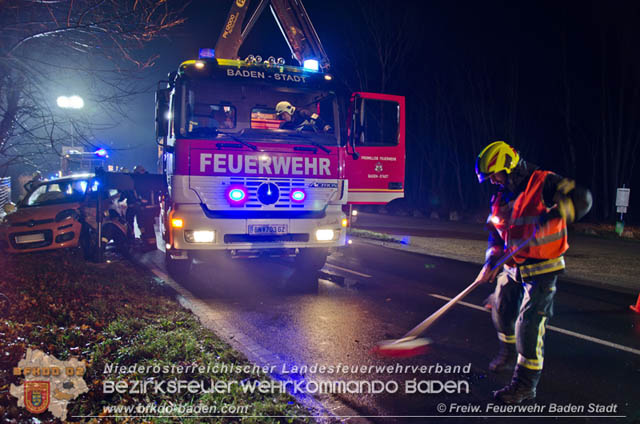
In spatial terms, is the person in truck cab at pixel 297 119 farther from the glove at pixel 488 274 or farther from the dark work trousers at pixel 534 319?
the dark work trousers at pixel 534 319

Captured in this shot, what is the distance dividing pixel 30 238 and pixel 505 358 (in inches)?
351

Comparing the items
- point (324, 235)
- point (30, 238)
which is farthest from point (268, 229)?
point (30, 238)

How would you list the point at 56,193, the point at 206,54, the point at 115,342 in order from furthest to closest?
the point at 56,193 → the point at 206,54 → the point at 115,342

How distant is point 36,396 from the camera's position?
3.22 m

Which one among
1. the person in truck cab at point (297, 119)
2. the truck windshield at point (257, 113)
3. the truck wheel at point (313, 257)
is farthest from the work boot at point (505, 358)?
the person in truck cab at point (297, 119)

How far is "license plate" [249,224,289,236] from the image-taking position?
275 inches

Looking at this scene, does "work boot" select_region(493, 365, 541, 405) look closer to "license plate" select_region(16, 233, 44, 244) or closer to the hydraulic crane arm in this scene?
the hydraulic crane arm

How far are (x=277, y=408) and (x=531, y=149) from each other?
86.7 feet

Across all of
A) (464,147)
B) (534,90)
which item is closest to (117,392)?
(534,90)

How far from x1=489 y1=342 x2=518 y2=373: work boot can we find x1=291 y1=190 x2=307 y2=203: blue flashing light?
162 inches

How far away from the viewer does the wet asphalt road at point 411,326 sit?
3512 millimetres

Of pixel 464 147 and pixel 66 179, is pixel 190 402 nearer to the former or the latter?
pixel 66 179

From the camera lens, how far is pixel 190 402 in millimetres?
3191

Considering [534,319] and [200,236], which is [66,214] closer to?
[200,236]
